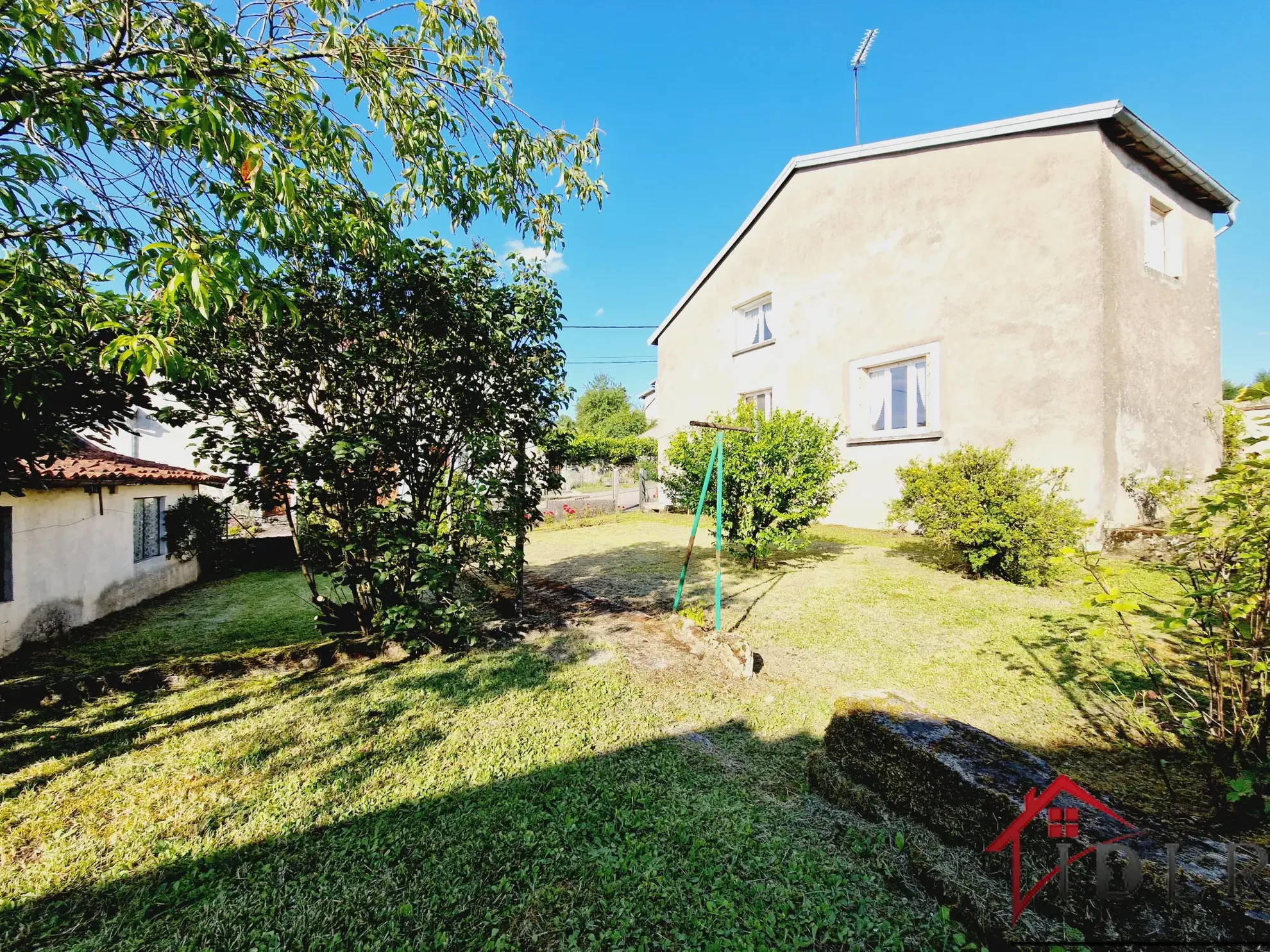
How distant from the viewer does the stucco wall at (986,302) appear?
764 centimetres

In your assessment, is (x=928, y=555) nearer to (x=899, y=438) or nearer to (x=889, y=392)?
(x=899, y=438)

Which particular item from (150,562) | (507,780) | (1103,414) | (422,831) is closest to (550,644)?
(507,780)

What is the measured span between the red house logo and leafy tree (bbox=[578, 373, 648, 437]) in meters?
29.0

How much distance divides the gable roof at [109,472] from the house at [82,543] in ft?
0.07

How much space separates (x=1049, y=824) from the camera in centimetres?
177

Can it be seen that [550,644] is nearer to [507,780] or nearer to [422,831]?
[507,780]

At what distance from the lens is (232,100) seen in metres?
2.92

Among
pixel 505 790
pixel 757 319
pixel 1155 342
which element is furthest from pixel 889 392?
pixel 505 790

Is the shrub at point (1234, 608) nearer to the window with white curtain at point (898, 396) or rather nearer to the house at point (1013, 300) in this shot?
the house at point (1013, 300)

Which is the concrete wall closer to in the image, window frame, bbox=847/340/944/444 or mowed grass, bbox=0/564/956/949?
mowed grass, bbox=0/564/956/949

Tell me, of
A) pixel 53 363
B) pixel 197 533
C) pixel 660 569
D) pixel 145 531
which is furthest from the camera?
pixel 197 533

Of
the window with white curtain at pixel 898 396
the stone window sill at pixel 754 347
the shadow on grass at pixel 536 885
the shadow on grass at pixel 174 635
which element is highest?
the stone window sill at pixel 754 347

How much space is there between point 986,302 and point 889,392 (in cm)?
239

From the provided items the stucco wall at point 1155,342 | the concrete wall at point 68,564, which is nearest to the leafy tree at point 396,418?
the concrete wall at point 68,564
